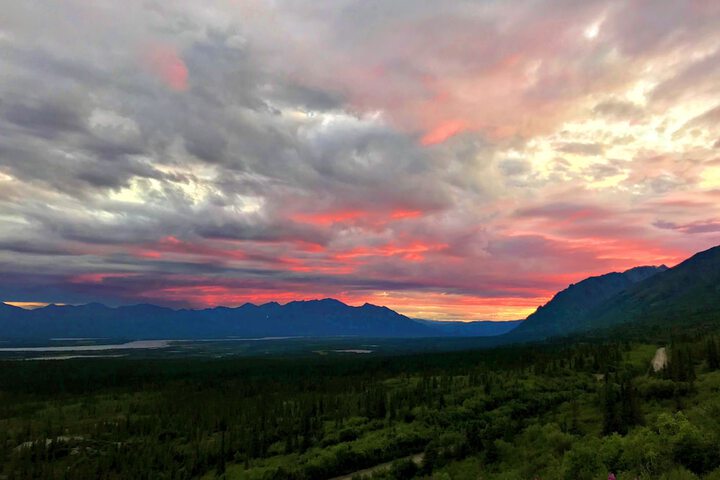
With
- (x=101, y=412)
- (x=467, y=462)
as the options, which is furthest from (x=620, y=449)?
(x=101, y=412)

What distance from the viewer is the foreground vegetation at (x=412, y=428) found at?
50.6 m

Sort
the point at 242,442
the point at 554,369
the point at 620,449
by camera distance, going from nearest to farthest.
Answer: the point at 620,449, the point at 242,442, the point at 554,369

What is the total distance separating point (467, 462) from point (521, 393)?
5394 centimetres

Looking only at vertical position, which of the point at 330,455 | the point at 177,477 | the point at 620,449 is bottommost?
the point at 177,477

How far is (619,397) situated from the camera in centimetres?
8950

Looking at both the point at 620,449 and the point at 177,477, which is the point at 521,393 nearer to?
the point at 620,449

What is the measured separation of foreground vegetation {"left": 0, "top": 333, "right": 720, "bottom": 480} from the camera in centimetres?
5058

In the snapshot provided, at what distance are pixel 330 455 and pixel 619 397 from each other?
196 ft

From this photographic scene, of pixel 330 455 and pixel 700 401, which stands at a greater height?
pixel 700 401

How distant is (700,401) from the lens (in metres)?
73.1

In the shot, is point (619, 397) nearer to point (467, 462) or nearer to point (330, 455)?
point (467, 462)

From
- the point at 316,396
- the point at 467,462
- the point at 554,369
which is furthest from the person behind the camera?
the point at 316,396

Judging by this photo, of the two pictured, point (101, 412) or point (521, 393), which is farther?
point (101, 412)

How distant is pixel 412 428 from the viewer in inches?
3939
